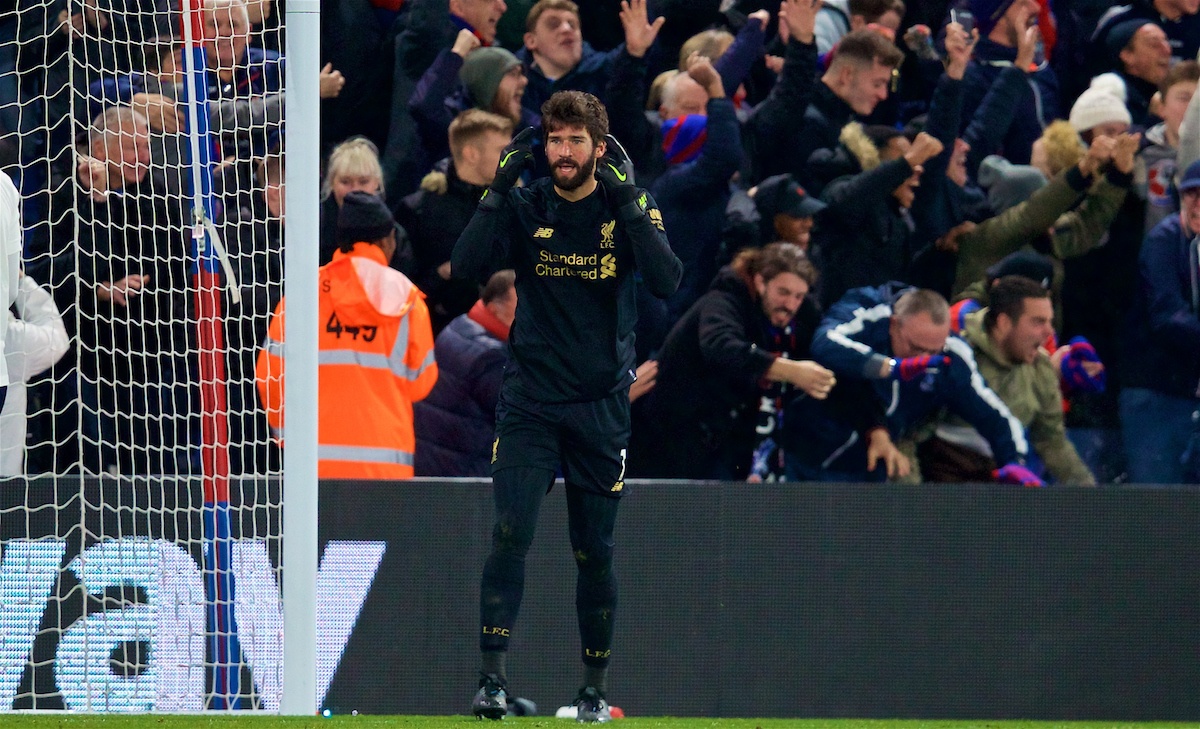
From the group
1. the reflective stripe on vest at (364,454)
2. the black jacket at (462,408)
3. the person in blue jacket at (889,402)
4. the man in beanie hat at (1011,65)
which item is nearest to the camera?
the reflective stripe on vest at (364,454)

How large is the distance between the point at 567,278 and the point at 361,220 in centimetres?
191

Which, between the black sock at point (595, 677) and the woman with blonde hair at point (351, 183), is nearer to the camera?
the black sock at point (595, 677)

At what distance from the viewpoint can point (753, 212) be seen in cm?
679

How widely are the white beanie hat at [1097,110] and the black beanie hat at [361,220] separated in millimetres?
3562

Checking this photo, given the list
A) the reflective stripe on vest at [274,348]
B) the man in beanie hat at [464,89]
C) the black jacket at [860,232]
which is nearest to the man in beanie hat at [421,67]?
the man in beanie hat at [464,89]

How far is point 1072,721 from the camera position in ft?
19.7

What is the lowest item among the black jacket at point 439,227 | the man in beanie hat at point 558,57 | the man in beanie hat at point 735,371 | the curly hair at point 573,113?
the man in beanie hat at point 735,371

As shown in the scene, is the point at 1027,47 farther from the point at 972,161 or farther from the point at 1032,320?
the point at 1032,320

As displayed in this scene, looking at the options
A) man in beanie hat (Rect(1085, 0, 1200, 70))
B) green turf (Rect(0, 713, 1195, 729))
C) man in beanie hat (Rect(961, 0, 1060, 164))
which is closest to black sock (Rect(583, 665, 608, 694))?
green turf (Rect(0, 713, 1195, 729))

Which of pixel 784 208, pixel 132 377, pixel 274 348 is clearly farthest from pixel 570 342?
pixel 784 208

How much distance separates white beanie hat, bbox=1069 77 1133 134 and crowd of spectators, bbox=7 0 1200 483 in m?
0.02

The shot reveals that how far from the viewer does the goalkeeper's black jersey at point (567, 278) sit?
4457 millimetres

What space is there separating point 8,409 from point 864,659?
3.58 metres

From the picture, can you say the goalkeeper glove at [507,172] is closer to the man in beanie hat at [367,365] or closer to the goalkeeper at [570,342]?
the goalkeeper at [570,342]
